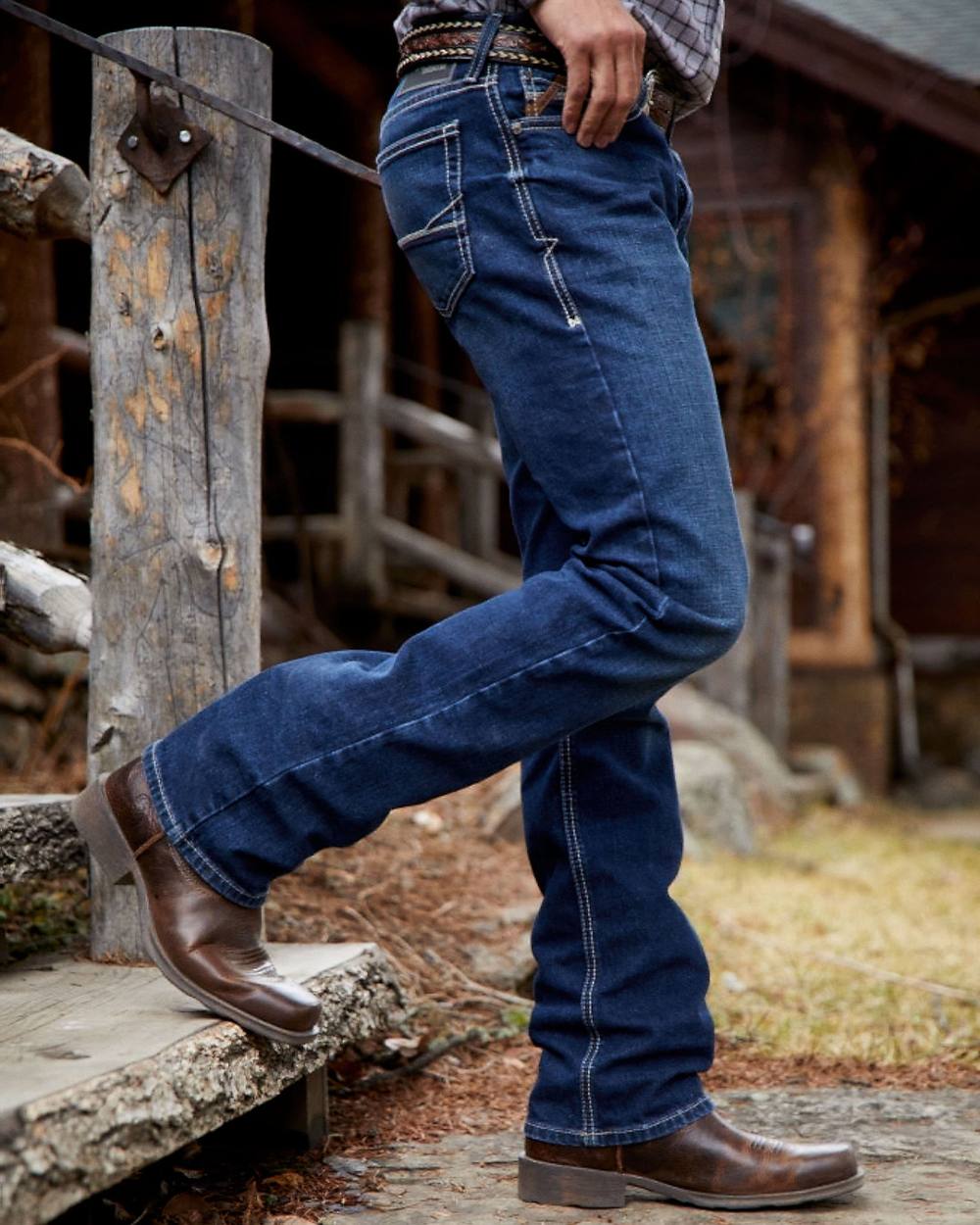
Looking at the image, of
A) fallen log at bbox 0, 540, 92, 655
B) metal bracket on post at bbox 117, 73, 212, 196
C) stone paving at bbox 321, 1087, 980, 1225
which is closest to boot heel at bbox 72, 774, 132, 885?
fallen log at bbox 0, 540, 92, 655

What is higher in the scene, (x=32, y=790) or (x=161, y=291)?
(x=161, y=291)

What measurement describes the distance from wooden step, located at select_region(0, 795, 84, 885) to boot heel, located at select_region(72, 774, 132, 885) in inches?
9.7

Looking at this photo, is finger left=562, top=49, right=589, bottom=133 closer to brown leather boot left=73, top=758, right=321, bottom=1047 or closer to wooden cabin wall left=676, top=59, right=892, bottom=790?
brown leather boot left=73, top=758, right=321, bottom=1047

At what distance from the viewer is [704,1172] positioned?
1.92m

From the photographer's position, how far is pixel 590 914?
195 cm

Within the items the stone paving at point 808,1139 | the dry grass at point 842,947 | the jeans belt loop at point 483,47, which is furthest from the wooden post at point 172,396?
the dry grass at point 842,947

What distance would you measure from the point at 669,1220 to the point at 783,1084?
2.42 ft

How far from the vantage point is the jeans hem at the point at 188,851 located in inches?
72.1

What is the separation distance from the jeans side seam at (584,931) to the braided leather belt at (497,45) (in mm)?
853

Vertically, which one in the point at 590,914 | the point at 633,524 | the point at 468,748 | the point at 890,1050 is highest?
the point at 633,524

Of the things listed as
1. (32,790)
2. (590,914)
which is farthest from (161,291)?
(32,790)

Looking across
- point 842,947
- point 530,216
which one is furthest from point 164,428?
point 842,947

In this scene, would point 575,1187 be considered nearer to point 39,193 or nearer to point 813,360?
point 39,193

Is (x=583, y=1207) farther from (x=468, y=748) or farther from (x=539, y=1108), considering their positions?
(x=468, y=748)
